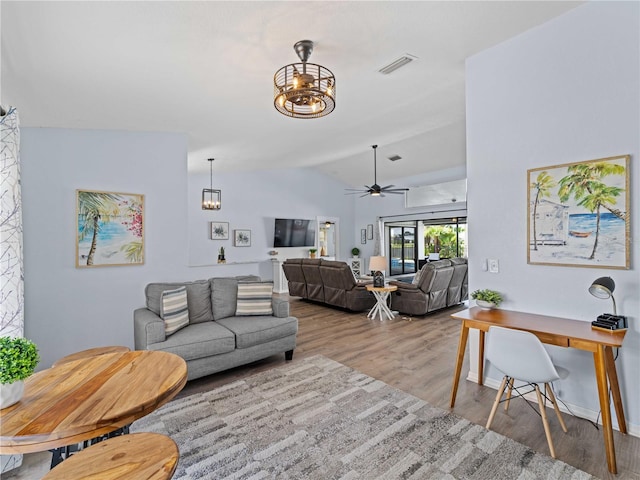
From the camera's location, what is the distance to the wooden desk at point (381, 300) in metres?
5.43

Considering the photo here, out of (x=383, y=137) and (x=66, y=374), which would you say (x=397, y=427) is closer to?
(x=66, y=374)

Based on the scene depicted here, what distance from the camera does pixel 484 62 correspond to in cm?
305

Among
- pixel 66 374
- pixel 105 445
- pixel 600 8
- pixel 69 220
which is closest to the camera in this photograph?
pixel 105 445

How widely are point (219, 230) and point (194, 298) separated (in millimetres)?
4276

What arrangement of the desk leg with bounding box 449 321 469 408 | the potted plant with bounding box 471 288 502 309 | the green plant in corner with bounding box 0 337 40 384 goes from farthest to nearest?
1. the potted plant with bounding box 471 288 502 309
2. the desk leg with bounding box 449 321 469 408
3. the green plant in corner with bounding box 0 337 40 384

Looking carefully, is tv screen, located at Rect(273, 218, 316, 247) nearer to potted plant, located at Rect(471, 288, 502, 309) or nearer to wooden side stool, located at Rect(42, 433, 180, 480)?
potted plant, located at Rect(471, 288, 502, 309)

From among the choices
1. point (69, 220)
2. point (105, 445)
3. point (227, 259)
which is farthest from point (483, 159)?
point (227, 259)

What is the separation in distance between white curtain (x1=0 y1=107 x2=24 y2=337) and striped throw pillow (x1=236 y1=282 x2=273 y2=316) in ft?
6.38

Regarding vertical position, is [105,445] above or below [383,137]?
below

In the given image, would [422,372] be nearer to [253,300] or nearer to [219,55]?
[253,300]

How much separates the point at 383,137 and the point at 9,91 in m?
5.06

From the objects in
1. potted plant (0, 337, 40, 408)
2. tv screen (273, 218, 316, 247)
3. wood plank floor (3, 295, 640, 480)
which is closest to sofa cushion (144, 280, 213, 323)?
wood plank floor (3, 295, 640, 480)

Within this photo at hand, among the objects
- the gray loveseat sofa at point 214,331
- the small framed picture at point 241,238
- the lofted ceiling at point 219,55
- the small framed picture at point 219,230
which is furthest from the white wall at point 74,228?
the small framed picture at point 241,238

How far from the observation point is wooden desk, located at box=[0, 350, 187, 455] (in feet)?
3.95
